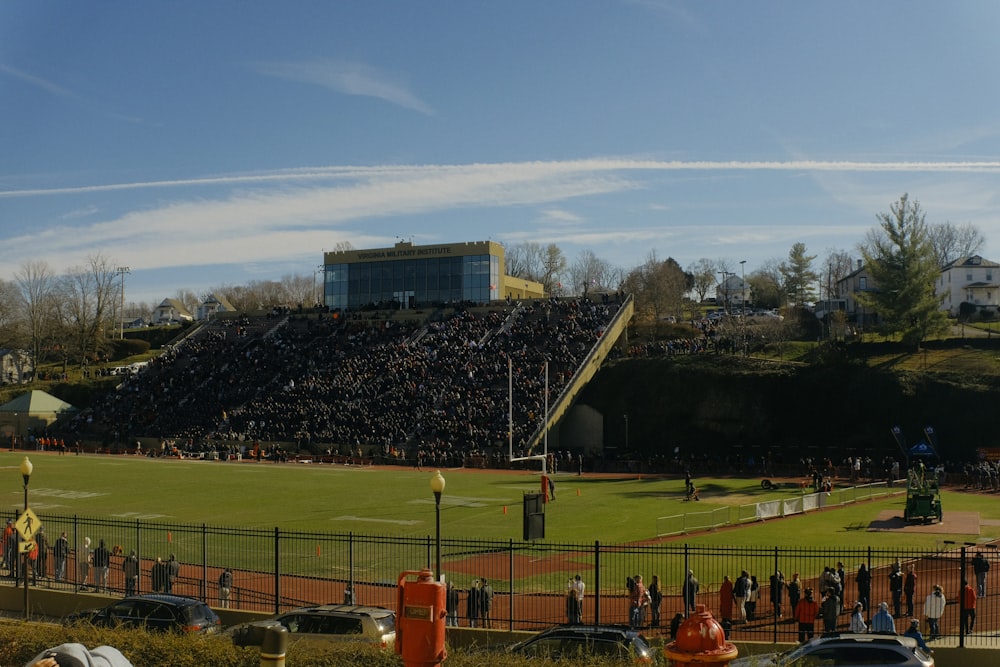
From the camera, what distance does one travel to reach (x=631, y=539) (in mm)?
34094

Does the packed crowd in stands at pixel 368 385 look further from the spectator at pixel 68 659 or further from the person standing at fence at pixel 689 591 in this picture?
the spectator at pixel 68 659

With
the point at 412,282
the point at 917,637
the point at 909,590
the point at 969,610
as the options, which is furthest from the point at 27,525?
the point at 412,282

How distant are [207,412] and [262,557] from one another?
5131cm

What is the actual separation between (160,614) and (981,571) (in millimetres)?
19533

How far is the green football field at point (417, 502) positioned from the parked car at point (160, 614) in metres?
15.9

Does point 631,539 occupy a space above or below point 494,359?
below

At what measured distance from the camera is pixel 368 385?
7644 cm

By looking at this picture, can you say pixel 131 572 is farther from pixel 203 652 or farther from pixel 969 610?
pixel 969 610

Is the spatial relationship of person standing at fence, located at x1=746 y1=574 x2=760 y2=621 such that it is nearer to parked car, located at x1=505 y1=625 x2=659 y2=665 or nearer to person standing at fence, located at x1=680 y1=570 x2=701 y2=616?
person standing at fence, located at x1=680 y1=570 x2=701 y2=616

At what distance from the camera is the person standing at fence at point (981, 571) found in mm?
23672

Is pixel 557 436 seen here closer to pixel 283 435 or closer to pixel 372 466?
pixel 372 466

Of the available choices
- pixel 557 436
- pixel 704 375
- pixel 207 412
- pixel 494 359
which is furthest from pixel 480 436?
pixel 207 412

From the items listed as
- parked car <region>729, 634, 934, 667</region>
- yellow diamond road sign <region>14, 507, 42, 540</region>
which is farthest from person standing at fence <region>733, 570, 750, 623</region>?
yellow diamond road sign <region>14, 507, 42, 540</region>

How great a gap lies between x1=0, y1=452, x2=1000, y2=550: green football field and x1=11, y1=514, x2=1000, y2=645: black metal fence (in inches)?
137
